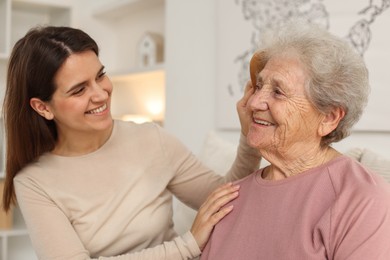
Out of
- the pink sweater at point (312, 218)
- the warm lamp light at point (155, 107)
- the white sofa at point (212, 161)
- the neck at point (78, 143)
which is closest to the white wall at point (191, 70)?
the white sofa at point (212, 161)

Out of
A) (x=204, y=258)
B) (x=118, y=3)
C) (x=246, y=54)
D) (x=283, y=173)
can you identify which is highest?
(x=118, y=3)

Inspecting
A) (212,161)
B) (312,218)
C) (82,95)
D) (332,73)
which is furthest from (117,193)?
(332,73)

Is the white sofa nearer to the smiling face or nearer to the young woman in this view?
the young woman

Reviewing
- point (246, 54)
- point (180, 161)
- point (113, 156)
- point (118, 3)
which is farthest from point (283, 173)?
point (118, 3)

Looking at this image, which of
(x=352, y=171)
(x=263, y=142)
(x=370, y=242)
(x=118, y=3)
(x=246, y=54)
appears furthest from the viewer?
(x=118, y=3)

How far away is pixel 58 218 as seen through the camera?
5.25 ft

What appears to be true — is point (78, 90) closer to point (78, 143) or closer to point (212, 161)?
point (78, 143)

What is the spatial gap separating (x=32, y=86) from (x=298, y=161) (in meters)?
0.86

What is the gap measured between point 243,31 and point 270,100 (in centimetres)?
133

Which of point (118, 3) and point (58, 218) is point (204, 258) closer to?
point (58, 218)

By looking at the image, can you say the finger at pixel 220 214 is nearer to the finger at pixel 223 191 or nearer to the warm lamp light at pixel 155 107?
the finger at pixel 223 191

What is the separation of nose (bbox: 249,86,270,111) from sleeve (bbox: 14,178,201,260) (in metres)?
0.45

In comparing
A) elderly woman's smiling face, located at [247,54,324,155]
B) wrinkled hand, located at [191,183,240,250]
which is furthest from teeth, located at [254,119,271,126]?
wrinkled hand, located at [191,183,240,250]

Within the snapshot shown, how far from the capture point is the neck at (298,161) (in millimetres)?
1290
